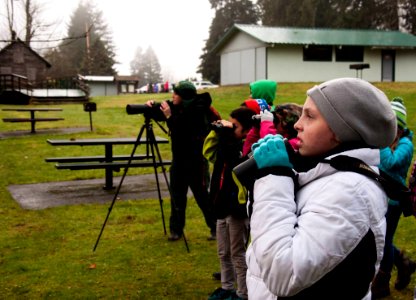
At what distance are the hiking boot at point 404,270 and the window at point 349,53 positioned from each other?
30.2 metres

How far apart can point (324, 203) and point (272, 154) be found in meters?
0.25

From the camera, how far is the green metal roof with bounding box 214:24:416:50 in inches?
1272

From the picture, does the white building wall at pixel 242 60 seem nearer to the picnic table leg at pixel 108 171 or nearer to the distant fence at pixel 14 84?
the distant fence at pixel 14 84

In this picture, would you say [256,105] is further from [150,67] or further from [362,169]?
[150,67]

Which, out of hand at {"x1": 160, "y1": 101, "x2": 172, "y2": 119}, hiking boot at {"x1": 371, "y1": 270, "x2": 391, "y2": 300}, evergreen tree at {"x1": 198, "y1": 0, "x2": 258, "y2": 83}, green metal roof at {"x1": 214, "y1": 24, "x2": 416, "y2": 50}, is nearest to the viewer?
hiking boot at {"x1": 371, "y1": 270, "x2": 391, "y2": 300}

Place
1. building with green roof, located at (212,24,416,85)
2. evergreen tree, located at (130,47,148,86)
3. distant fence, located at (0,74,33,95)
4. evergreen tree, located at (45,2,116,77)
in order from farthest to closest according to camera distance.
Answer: evergreen tree, located at (130,47,148,86)
evergreen tree, located at (45,2,116,77)
distant fence, located at (0,74,33,95)
building with green roof, located at (212,24,416,85)

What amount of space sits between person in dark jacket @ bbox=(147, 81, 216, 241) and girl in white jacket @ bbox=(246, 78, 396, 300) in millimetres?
4580

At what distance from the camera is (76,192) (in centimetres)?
941

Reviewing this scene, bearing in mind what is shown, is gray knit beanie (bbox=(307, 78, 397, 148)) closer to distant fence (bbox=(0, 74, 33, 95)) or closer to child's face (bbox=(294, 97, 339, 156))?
child's face (bbox=(294, 97, 339, 156))

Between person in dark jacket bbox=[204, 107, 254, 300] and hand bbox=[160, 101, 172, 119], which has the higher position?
hand bbox=[160, 101, 172, 119]

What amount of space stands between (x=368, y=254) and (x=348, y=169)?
30 cm

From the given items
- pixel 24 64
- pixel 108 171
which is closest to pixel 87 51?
pixel 24 64

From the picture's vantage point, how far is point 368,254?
5.68 ft

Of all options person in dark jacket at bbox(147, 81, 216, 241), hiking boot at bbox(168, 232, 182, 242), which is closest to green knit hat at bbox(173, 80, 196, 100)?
person in dark jacket at bbox(147, 81, 216, 241)
